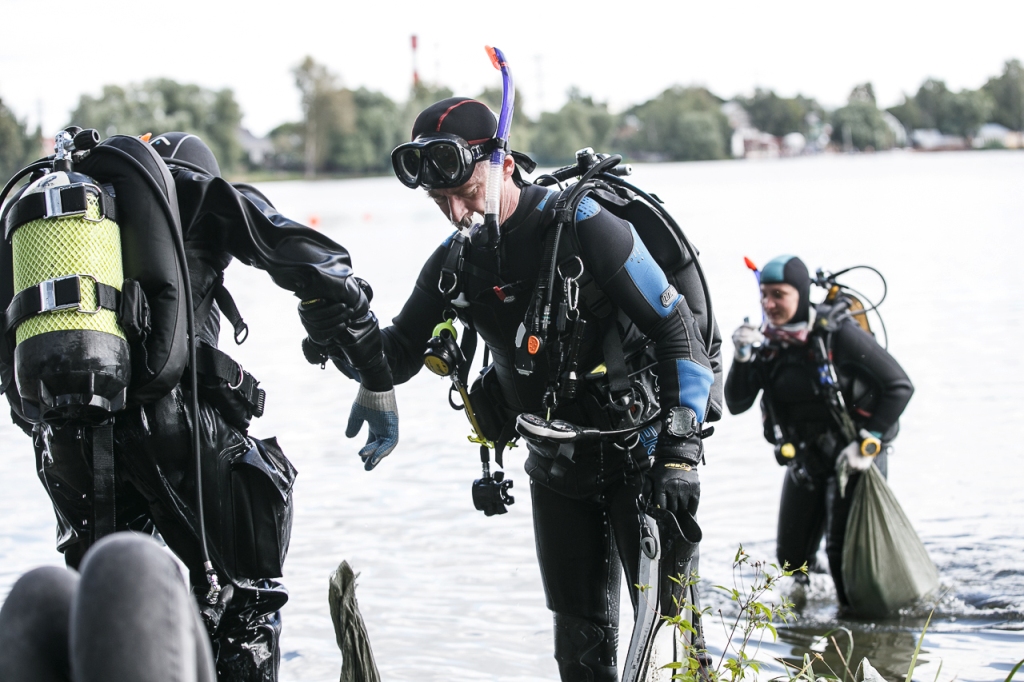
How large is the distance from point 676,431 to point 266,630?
128 cm

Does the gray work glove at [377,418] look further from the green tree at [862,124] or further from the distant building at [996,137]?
the distant building at [996,137]

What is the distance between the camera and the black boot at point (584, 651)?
3.37 metres

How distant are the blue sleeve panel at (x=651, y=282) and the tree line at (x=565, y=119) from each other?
43.8 metres

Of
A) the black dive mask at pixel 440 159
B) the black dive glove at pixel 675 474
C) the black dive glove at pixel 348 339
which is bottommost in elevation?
the black dive glove at pixel 675 474

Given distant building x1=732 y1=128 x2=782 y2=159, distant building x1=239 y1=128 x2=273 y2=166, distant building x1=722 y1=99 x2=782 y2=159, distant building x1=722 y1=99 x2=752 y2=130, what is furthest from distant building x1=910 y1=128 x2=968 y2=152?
distant building x1=239 y1=128 x2=273 y2=166

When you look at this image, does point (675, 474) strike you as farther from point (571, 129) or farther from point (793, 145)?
point (793, 145)

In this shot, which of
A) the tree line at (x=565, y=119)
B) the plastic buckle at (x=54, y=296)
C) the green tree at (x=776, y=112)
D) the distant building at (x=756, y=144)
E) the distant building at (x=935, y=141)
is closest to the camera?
the plastic buckle at (x=54, y=296)

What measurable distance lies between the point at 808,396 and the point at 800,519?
65 cm

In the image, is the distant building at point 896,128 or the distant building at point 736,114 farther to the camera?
the distant building at point 896,128

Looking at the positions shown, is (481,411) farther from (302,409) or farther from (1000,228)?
(1000,228)

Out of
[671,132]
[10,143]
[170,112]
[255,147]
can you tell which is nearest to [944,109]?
[671,132]

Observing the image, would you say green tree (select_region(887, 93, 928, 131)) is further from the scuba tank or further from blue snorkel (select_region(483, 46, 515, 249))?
the scuba tank

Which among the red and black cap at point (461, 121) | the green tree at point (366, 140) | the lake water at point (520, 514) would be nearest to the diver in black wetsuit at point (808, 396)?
the lake water at point (520, 514)

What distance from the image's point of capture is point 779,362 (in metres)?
5.40
